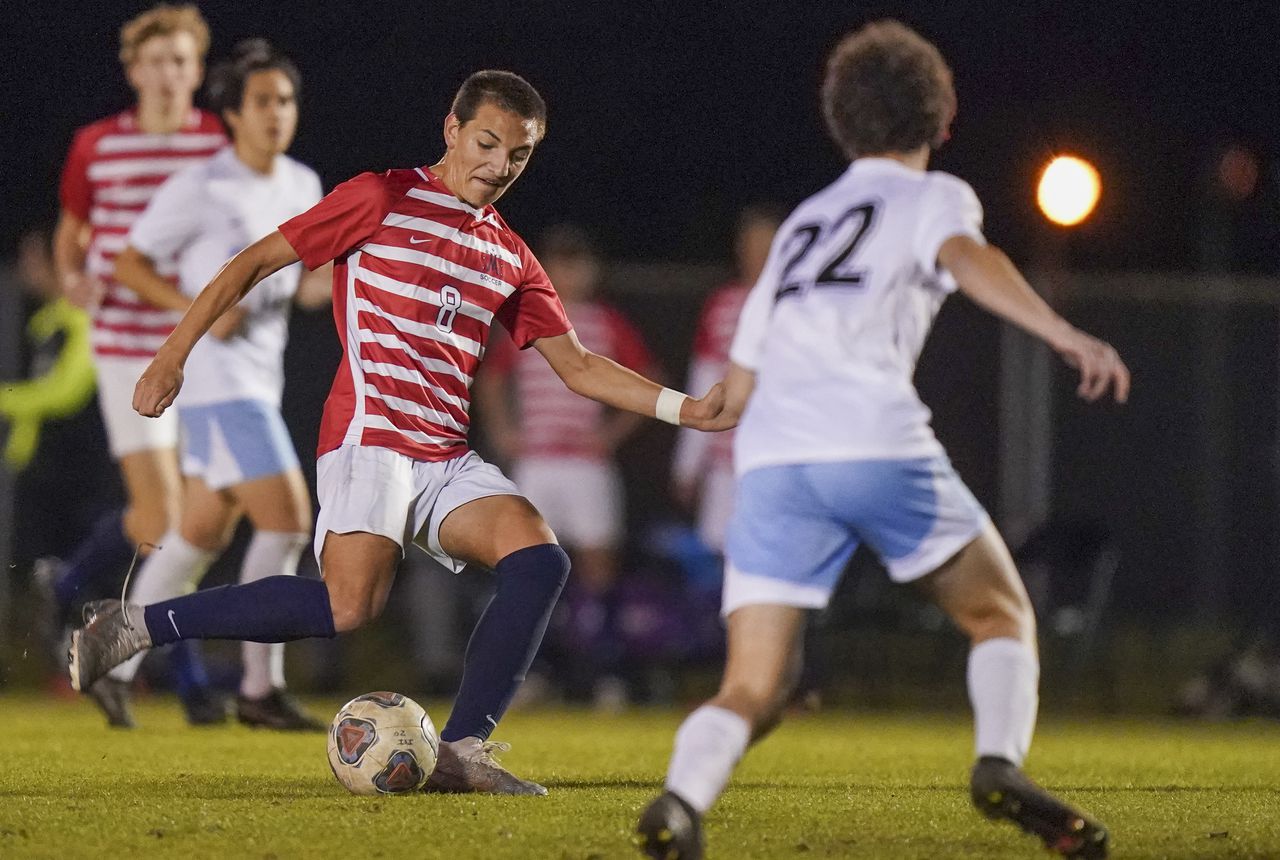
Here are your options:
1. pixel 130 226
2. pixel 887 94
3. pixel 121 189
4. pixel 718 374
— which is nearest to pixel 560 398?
pixel 718 374

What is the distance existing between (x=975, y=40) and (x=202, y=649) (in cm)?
900

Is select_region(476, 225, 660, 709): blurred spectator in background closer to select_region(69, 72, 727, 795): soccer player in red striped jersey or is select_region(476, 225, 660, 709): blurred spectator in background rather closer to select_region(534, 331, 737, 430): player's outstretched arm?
select_region(534, 331, 737, 430): player's outstretched arm

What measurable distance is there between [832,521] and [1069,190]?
579cm

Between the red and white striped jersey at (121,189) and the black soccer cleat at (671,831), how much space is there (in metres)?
4.88

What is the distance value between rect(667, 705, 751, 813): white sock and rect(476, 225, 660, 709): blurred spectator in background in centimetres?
725

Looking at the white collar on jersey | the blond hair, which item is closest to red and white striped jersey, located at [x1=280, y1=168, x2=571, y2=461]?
the white collar on jersey

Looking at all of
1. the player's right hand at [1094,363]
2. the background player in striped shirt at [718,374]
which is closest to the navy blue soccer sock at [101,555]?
the background player in striped shirt at [718,374]

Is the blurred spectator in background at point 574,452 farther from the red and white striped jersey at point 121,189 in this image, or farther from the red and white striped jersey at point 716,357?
the red and white striped jersey at point 121,189

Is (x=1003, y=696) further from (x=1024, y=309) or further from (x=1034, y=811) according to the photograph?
(x=1024, y=309)

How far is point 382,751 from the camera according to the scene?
599 centimetres

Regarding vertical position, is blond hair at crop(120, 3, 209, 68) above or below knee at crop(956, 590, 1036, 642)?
above

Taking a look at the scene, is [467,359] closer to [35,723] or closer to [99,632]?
[99,632]

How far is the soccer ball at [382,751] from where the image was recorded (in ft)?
19.7

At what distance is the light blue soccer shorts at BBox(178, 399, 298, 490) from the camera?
27.1ft
